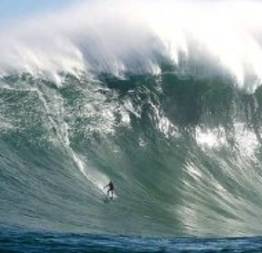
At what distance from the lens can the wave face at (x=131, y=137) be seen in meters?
28.3

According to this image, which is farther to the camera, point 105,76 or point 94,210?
point 105,76

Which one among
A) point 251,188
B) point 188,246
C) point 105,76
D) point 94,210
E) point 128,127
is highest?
point 105,76

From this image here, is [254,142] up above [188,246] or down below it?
above

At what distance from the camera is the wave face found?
28266mm

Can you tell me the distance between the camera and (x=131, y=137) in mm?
37188

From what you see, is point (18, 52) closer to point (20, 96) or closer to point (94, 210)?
point (20, 96)

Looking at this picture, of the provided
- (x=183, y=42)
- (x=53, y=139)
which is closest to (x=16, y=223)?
(x=53, y=139)

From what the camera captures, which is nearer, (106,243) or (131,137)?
(106,243)

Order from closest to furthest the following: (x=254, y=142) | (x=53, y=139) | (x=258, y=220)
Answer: (x=258, y=220), (x=53, y=139), (x=254, y=142)

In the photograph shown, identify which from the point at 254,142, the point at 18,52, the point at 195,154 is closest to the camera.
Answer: the point at 195,154

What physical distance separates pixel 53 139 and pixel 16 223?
1062 centimetres

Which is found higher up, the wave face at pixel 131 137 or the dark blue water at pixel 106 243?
the wave face at pixel 131 137

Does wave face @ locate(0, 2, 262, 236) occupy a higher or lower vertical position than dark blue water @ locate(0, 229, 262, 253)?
higher

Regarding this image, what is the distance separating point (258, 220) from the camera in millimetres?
31859
